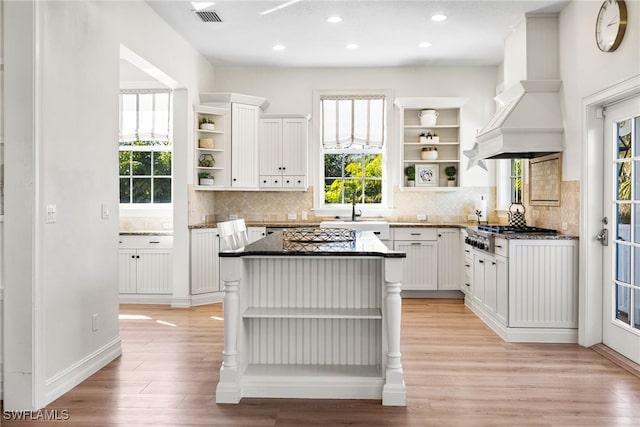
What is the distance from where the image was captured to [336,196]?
23.5 ft

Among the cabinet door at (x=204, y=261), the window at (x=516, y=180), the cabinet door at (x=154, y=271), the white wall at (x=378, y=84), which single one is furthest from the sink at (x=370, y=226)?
the cabinet door at (x=154, y=271)

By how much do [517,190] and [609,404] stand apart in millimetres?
3667

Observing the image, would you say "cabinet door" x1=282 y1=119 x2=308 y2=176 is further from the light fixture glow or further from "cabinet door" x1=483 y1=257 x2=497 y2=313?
"cabinet door" x1=483 y1=257 x2=497 y2=313

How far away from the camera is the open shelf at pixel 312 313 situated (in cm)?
311

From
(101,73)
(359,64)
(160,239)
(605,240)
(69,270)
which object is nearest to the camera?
(69,270)

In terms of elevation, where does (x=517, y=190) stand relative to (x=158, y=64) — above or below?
below

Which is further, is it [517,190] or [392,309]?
[517,190]

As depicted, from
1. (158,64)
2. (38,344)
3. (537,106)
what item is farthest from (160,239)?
(537,106)

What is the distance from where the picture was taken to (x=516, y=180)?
6.39m

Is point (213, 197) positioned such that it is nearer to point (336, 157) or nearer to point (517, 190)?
point (336, 157)

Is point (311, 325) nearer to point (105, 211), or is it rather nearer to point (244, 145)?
point (105, 211)

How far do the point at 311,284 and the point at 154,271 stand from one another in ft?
10.9

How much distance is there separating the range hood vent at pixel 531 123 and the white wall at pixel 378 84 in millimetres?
1952

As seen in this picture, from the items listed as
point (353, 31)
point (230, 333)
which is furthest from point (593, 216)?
point (230, 333)
